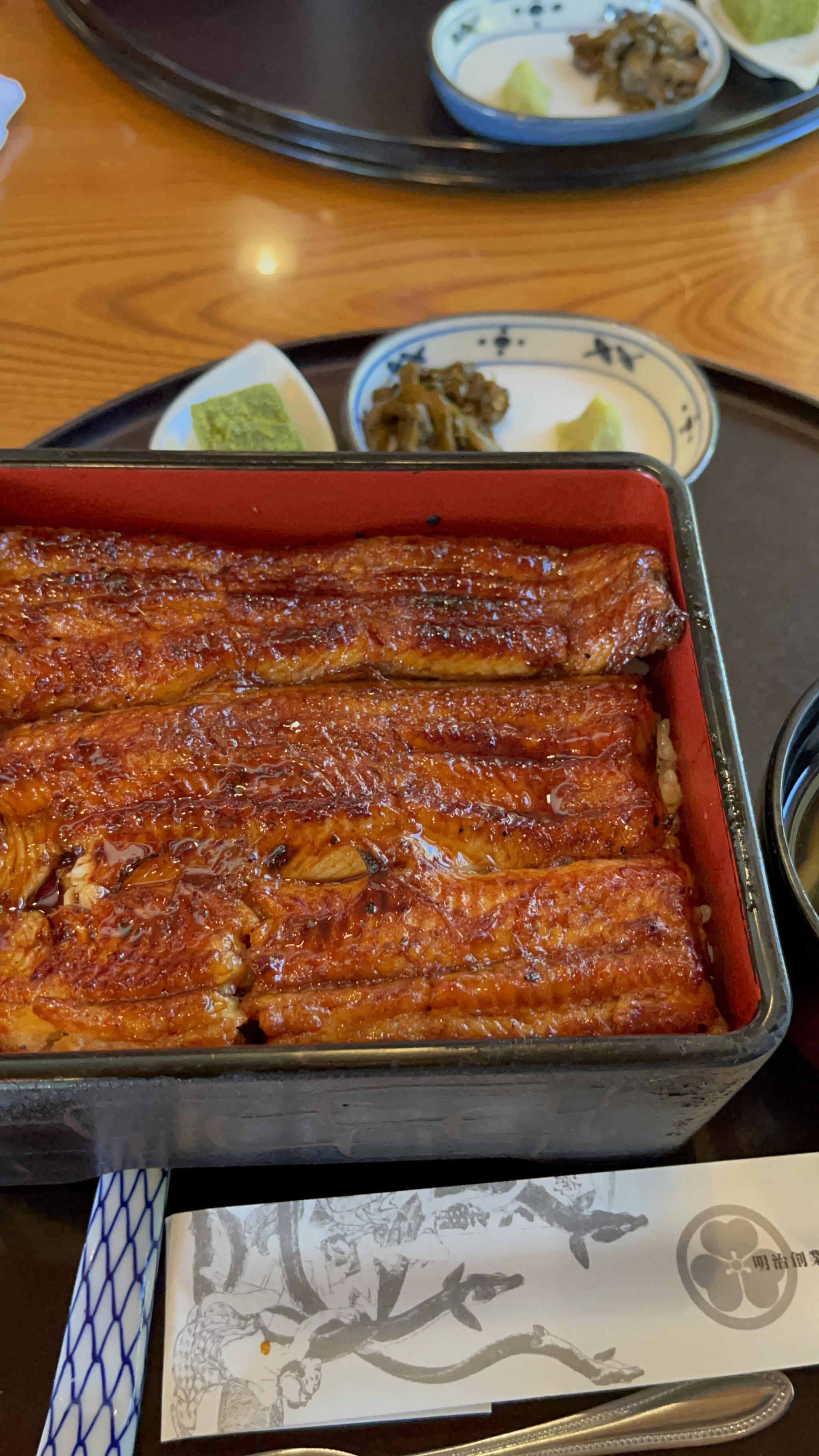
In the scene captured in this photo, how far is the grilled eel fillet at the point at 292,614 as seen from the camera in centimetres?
150

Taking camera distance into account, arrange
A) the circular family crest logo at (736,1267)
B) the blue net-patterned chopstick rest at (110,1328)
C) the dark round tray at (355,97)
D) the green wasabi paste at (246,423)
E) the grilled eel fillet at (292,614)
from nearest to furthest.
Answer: the blue net-patterned chopstick rest at (110,1328) → the circular family crest logo at (736,1267) → the grilled eel fillet at (292,614) → the green wasabi paste at (246,423) → the dark round tray at (355,97)

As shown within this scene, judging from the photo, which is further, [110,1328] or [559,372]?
[559,372]

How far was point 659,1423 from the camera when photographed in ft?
4.02

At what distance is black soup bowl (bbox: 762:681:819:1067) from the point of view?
133cm

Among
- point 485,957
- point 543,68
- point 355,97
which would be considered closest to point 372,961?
point 485,957

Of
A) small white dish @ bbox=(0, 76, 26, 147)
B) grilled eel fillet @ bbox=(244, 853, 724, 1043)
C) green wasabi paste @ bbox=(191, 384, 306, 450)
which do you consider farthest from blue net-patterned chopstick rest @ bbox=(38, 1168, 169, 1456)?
small white dish @ bbox=(0, 76, 26, 147)

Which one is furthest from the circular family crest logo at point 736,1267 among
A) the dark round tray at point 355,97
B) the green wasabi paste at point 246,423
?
the dark round tray at point 355,97

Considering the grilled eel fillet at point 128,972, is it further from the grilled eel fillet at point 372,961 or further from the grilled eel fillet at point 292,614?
the grilled eel fillet at point 292,614

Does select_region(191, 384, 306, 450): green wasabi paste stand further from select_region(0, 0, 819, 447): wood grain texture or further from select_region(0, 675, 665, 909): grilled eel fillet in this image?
select_region(0, 675, 665, 909): grilled eel fillet

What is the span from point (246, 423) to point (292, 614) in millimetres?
679

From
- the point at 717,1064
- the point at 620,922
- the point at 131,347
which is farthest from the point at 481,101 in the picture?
the point at 717,1064

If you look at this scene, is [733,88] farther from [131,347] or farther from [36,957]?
[36,957]

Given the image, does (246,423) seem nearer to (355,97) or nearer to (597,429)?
(597,429)

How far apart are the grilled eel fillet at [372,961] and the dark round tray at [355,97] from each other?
2293 mm
